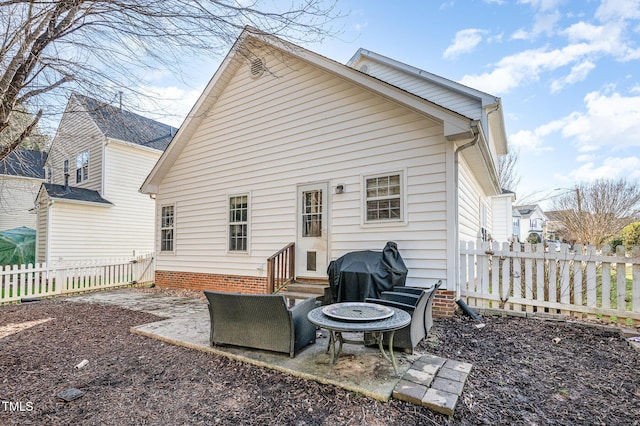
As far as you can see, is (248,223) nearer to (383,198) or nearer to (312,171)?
(312,171)

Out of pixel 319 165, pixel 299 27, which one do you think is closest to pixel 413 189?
pixel 319 165

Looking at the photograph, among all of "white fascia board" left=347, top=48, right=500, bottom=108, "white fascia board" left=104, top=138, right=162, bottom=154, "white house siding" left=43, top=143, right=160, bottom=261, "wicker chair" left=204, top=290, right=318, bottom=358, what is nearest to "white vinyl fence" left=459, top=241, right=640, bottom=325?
"wicker chair" left=204, top=290, right=318, bottom=358

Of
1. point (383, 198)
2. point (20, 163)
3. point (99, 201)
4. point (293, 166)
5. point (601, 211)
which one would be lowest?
point (383, 198)

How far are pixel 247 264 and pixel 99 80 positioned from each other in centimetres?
513

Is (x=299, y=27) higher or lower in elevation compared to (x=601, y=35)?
lower

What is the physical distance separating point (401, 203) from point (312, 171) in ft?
7.22

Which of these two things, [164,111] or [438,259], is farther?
[438,259]

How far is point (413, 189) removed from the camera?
5812mm

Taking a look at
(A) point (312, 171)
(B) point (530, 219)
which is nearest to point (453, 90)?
(A) point (312, 171)

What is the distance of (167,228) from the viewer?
33.0ft

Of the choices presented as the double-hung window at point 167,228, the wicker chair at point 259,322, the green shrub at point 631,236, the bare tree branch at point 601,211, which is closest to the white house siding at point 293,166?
the double-hung window at point 167,228

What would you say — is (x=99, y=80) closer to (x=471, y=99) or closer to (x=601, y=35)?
(x=471, y=99)

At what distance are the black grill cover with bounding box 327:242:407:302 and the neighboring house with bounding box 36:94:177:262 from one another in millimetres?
9851

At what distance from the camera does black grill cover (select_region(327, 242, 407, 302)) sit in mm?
5102
